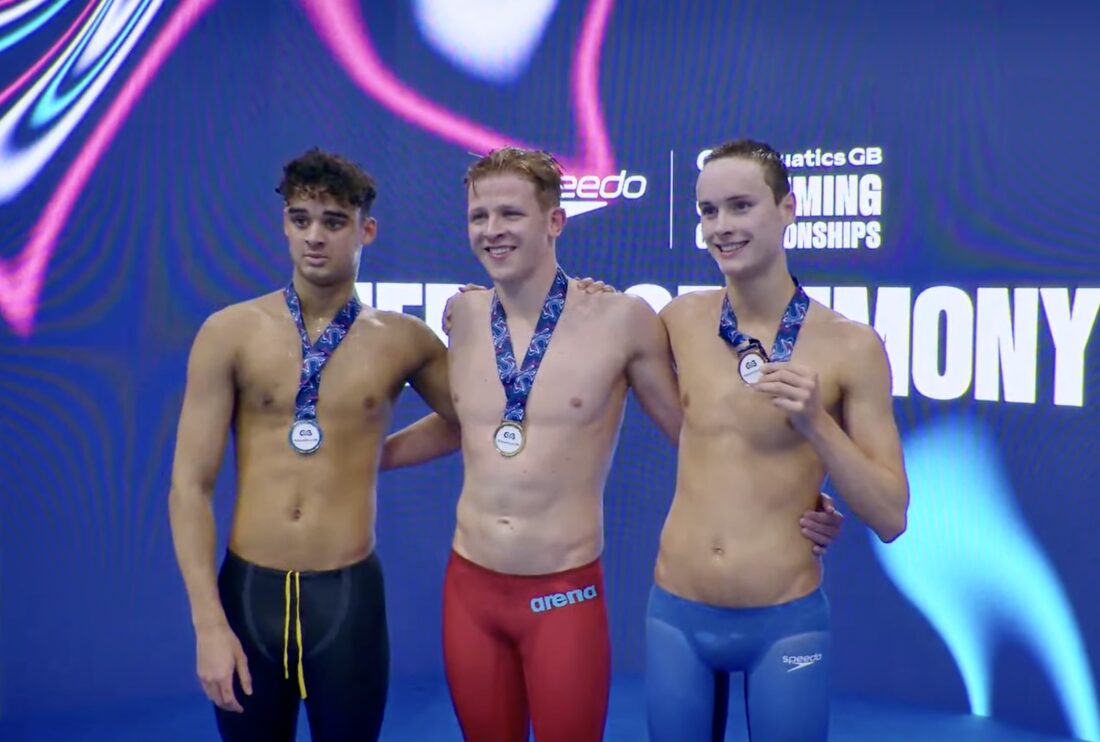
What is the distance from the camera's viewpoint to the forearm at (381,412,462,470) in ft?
11.2

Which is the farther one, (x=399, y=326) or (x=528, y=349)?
(x=399, y=326)

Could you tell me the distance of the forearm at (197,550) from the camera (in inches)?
113

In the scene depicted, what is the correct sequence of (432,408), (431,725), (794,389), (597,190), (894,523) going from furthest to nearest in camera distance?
(597,190)
(431,725)
(432,408)
(894,523)
(794,389)

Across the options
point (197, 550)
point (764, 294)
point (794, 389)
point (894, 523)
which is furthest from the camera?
point (197, 550)

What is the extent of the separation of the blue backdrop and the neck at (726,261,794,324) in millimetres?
2586

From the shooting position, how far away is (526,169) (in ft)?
9.72

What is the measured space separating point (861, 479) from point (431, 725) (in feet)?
10.2

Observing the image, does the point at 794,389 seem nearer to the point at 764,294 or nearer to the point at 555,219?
the point at 764,294

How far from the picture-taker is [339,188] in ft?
9.73

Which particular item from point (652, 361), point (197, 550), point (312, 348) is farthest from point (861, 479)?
point (197, 550)

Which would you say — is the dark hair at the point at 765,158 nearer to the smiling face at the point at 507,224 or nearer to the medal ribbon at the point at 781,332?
the medal ribbon at the point at 781,332

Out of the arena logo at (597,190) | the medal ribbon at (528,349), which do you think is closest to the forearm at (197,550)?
the medal ribbon at (528,349)

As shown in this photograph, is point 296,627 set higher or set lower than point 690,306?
lower

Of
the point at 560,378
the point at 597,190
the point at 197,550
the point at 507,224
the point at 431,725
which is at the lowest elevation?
the point at 431,725
